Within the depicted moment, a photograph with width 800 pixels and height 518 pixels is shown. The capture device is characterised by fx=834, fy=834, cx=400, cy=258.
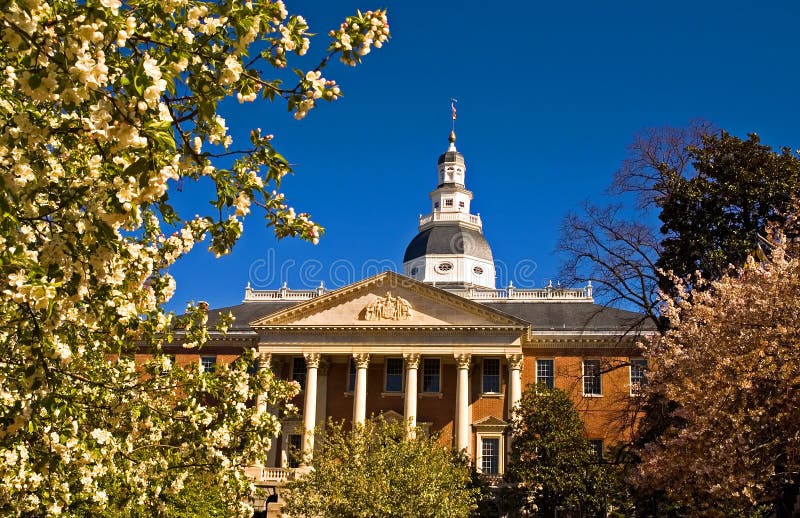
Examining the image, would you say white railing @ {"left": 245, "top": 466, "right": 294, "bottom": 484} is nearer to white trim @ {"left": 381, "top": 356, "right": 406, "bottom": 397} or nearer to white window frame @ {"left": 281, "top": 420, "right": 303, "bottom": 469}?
white window frame @ {"left": 281, "top": 420, "right": 303, "bottom": 469}

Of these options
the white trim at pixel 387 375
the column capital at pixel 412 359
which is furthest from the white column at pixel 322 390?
the column capital at pixel 412 359

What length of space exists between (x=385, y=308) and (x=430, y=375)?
467 cm

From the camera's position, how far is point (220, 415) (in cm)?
1065

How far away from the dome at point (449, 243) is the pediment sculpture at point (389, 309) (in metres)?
27.3

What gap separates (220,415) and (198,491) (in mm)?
20799

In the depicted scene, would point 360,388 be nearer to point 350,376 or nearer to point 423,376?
point 350,376

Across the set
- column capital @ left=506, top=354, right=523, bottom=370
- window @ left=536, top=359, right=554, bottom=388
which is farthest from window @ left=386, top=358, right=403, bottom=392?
window @ left=536, top=359, right=554, bottom=388

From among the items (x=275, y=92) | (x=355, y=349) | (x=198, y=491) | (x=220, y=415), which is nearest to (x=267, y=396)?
(x=220, y=415)

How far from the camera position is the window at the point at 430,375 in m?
46.5

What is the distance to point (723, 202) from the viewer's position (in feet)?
89.6

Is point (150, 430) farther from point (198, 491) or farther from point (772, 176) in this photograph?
point (772, 176)

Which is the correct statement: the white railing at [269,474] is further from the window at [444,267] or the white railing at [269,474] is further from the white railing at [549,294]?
the window at [444,267]

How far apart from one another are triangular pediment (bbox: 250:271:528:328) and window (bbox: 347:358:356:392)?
9.97ft

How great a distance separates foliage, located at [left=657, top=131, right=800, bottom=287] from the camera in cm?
2655
